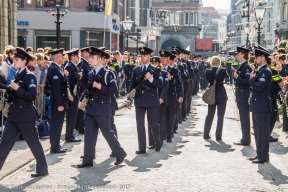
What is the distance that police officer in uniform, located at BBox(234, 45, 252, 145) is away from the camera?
13.6m

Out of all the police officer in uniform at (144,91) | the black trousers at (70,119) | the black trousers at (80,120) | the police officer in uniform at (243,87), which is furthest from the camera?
the black trousers at (80,120)

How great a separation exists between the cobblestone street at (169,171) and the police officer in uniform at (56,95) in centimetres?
36

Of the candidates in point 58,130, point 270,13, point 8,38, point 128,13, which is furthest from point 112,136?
point 270,13

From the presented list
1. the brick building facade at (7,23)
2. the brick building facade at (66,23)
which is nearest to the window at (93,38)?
the brick building facade at (66,23)

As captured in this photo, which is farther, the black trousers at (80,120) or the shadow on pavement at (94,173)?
the black trousers at (80,120)

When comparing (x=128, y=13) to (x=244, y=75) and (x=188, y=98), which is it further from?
(x=244, y=75)

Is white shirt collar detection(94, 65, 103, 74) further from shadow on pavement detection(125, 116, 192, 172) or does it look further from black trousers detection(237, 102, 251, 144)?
Answer: black trousers detection(237, 102, 251, 144)

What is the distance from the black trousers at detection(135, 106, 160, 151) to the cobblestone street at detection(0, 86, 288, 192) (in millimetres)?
283

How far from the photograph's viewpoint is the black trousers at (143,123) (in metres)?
12.5

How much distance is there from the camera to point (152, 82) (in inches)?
485

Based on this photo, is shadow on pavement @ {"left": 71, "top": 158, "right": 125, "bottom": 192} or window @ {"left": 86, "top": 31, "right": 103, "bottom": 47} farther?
window @ {"left": 86, "top": 31, "right": 103, "bottom": 47}

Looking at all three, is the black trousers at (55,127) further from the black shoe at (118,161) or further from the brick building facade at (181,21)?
the brick building facade at (181,21)

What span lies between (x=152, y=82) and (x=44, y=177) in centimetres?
328

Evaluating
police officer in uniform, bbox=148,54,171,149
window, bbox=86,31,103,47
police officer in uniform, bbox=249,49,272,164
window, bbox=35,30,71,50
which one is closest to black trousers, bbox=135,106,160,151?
police officer in uniform, bbox=148,54,171,149
